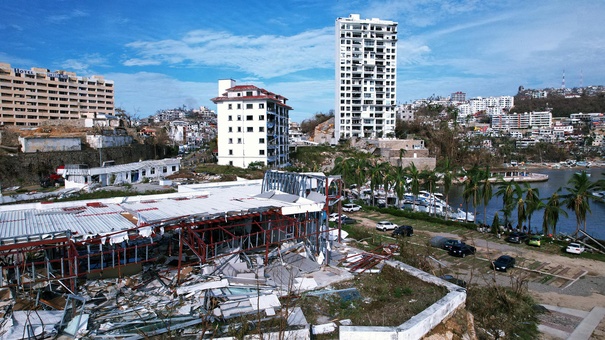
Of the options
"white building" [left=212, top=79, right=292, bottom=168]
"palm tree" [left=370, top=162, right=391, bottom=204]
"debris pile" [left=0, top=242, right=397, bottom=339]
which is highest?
"white building" [left=212, top=79, right=292, bottom=168]

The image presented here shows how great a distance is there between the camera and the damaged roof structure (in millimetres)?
8016

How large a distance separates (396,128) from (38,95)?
6572 cm

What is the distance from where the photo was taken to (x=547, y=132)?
117500mm

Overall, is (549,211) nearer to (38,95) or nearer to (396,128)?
(396,128)

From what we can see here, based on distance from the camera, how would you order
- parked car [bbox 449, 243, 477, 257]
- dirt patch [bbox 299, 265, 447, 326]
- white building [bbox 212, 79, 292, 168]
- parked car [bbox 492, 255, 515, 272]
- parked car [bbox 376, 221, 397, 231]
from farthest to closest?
white building [bbox 212, 79, 292, 168] < parked car [bbox 376, 221, 397, 231] < parked car [bbox 449, 243, 477, 257] < parked car [bbox 492, 255, 515, 272] < dirt patch [bbox 299, 265, 447, 326]

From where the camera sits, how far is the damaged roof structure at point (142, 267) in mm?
8016

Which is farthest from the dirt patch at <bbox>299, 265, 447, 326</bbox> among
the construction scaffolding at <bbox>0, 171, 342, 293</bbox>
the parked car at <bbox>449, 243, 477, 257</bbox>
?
the parked car at <bbox>449, 243, 477, 257</bbox>

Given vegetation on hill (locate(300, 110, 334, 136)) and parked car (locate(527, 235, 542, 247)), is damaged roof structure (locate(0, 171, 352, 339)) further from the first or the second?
vegetation on hill (locate(300, 110, 334, 136))

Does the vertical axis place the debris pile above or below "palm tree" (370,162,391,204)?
below

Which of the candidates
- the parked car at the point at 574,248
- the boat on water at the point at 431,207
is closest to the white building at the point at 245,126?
the boat on water at the point at 431,207

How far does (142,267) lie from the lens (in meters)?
11.4

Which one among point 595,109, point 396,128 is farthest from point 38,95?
point 595,109

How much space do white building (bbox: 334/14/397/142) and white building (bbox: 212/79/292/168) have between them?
26.5 metres

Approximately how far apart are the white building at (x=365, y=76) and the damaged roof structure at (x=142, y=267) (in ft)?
189
